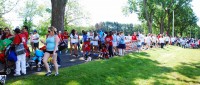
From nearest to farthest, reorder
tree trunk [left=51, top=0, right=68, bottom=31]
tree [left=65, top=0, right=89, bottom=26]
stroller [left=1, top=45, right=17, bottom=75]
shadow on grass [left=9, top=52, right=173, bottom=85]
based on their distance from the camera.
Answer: shadow on grass [left=9, top=52, right=173, bottom=85] → stroller [left=1, top=45, right=17, bottom=75] → tree trunk [left=51, top=0, right=68, bottom=31] → tree [left=65, top=0, right=89, bottom=26]

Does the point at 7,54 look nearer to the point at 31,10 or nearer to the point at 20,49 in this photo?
the point at 20,49

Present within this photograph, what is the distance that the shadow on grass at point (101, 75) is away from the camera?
11044 millimetres

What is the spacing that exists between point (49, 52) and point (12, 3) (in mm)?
37799

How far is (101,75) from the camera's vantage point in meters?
13.2

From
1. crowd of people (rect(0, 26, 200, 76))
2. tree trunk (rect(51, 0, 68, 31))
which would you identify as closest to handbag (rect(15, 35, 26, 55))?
crowd of people (rect(0, 26, 200, 76))

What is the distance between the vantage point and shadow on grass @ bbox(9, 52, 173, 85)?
11044 mm

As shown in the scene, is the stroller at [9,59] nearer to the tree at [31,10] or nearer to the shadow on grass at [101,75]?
the shadow on grass at [101,75]

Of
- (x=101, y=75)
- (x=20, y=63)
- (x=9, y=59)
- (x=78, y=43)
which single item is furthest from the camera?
(x=78, y=43)

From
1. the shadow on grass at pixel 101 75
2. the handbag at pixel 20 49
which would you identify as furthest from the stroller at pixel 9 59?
the shadow on grass at pixel 101 75

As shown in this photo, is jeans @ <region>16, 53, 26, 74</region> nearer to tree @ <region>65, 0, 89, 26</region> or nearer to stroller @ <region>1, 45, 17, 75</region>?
stroller @ <region>1, 45, 17, 75</region>

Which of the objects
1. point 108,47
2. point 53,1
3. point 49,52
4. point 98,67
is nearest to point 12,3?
point 53,1

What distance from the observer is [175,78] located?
14.6 m

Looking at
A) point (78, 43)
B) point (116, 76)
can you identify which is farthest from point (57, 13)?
point (116, 76)

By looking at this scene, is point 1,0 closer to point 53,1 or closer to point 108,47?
point 53,1
